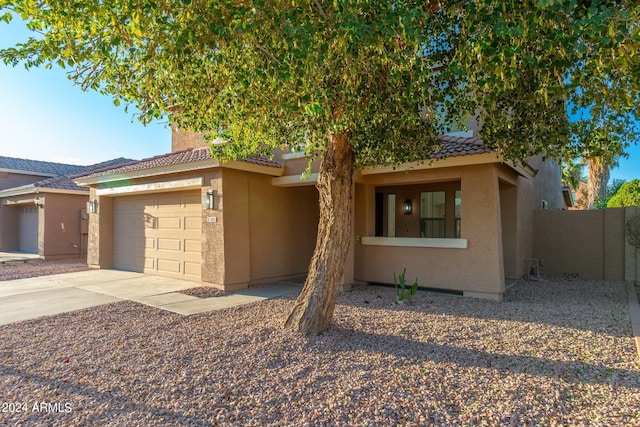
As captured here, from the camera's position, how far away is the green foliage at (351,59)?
13.9ft

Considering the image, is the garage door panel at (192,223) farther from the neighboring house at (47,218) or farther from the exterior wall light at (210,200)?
the neighboring house at (47,218)

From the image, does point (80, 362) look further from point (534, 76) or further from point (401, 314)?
point (534, 76)

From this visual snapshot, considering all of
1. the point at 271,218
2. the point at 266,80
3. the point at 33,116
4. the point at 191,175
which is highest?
the point at 33,116

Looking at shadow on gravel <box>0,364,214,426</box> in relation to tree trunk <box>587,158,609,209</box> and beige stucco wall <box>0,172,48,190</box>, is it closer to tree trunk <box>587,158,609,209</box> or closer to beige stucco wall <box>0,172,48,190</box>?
tree trunk <box>587,158,609,209</box>

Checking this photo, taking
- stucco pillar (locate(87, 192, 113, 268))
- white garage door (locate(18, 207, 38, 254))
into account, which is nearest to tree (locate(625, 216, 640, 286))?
stucco pillar (locate(87, 192, 113, 268))

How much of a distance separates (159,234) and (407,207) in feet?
28.4

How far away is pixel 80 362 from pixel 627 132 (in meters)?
9.04

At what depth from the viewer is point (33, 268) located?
46.8 ft

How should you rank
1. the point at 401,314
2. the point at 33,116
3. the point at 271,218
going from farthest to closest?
1. the point at 271,218
2. the point at 33,116
3. the point at 401,314

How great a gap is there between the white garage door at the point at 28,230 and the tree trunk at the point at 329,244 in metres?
20.6

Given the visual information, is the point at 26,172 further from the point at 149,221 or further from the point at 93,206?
the point at 149,221

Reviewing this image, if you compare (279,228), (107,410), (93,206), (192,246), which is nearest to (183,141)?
(93,206)

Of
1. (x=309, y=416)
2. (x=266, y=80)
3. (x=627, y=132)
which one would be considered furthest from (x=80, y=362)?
(x=627, y=132)

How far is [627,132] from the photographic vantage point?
20.9 feet
